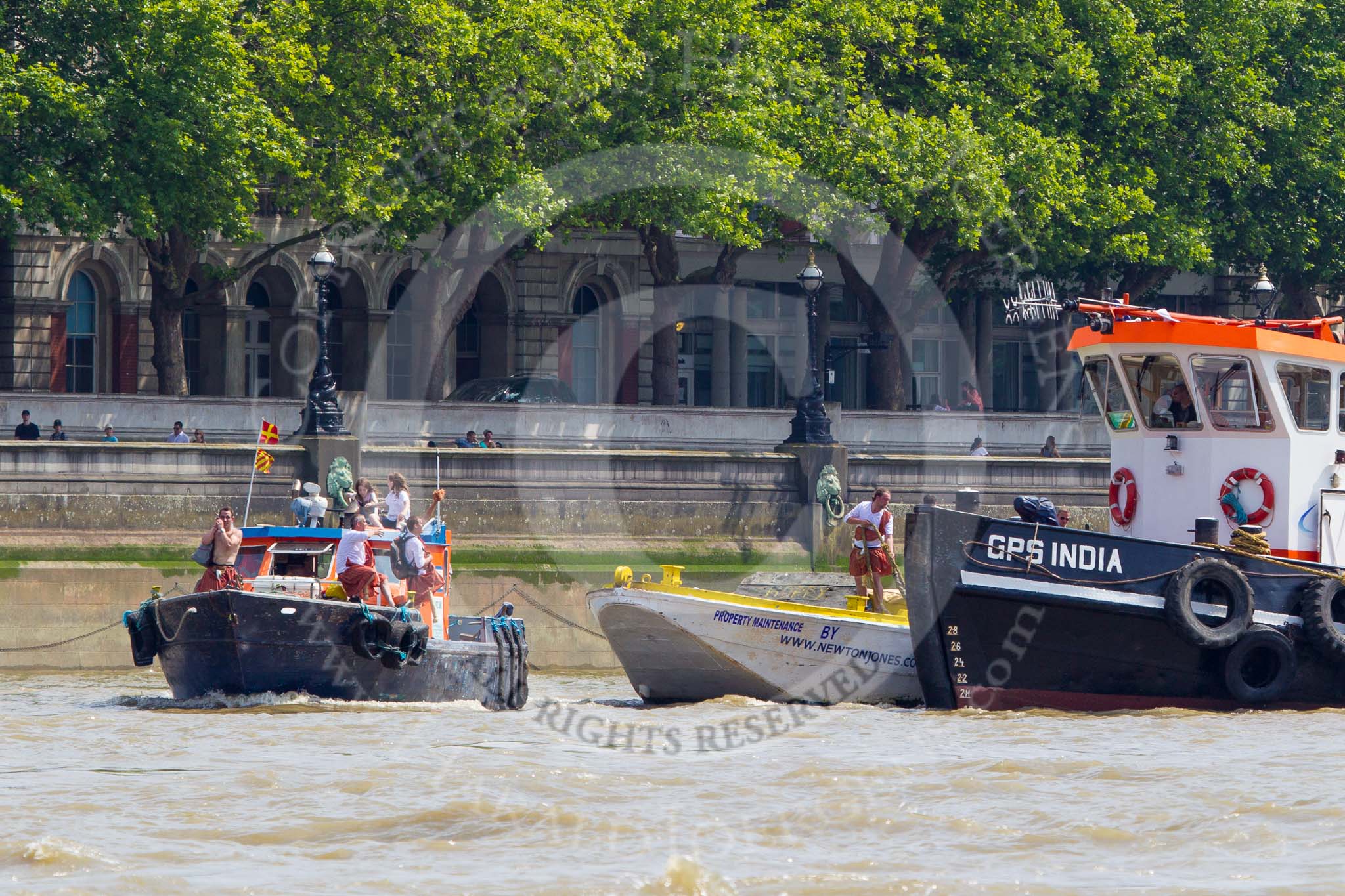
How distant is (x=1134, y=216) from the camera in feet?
137

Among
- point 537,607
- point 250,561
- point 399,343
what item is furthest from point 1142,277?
point 250,561

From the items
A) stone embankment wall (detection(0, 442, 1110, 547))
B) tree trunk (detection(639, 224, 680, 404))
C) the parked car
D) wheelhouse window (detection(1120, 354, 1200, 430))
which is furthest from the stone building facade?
wheelhouse window (detection(1120, 354, 1200, 430))

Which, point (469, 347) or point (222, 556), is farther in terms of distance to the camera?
point (469, 347)

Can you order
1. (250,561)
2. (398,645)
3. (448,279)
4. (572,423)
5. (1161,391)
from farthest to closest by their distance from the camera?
1. (448,279)
2. (572,423)
3. (250,561)
4. (1161,391)
5. (398,645)

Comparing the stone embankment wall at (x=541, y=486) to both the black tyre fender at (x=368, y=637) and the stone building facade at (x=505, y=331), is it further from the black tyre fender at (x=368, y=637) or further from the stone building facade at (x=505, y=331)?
the black tyre fender at (x=368, y=637)

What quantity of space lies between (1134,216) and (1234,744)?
24240 millimetres

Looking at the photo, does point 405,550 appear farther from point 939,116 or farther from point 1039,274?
point 1039,274

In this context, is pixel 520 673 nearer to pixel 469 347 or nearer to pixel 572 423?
pixel 572 423

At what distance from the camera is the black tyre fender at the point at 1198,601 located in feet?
68.4

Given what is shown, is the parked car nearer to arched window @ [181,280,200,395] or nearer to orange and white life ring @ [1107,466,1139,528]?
arched window @ [181,280,200,395]

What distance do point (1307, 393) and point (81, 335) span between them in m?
27.5

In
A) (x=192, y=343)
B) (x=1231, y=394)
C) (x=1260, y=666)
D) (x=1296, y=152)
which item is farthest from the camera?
(x=192, y=343)

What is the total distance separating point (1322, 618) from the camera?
838 inches

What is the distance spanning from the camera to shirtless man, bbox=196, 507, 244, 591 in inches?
868
